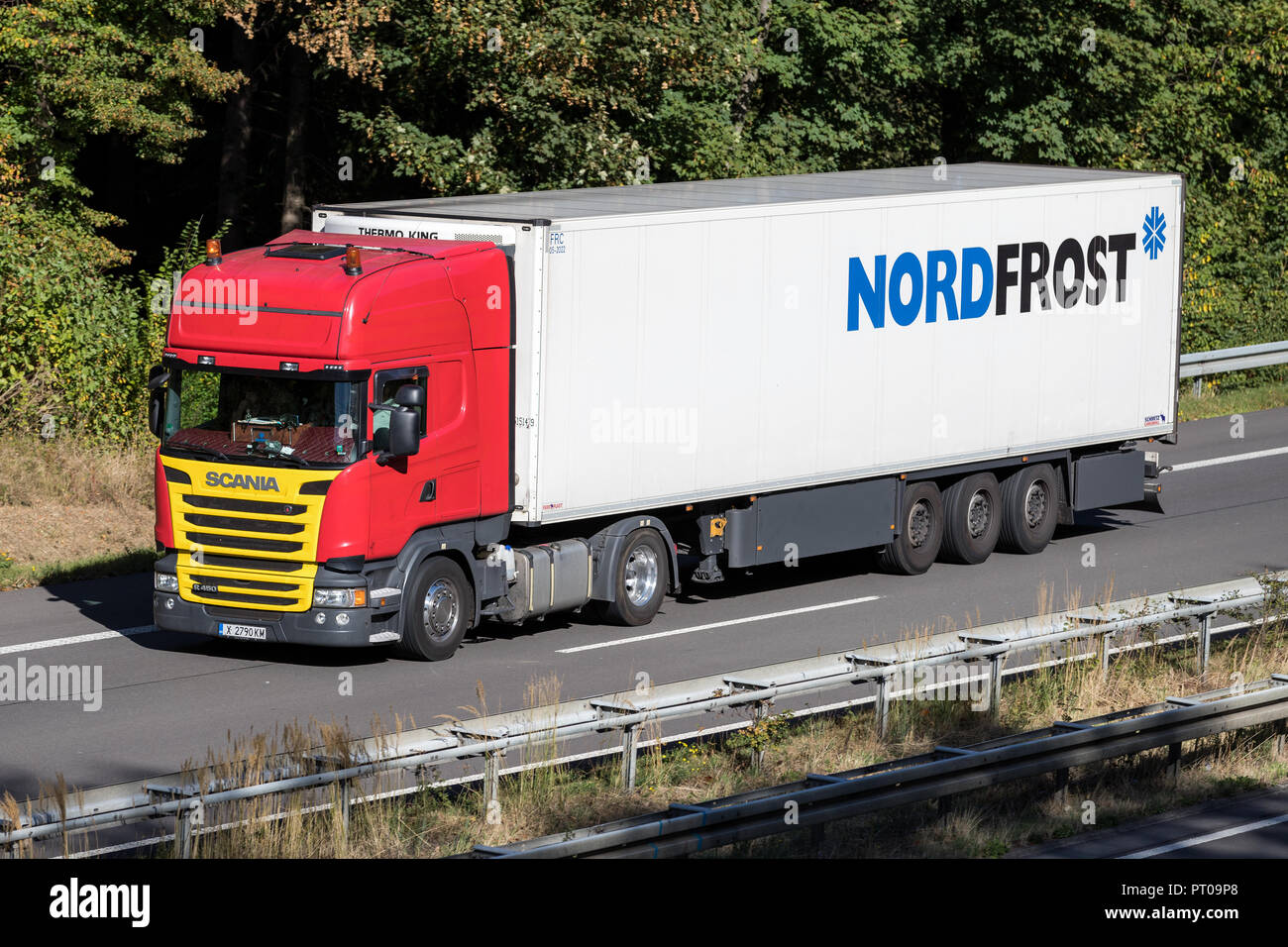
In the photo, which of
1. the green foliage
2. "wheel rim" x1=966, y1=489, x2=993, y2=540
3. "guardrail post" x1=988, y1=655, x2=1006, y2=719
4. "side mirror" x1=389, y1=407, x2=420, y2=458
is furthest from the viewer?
the green foliage

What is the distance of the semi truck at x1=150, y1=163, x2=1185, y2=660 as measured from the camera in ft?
49.7

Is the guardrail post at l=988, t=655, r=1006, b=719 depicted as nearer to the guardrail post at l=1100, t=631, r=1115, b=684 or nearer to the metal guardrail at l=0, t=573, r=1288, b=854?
the metal guardrail at l=0, t=573, r=1288, b=854

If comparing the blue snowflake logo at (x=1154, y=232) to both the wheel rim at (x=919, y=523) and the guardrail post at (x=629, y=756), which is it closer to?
the wheel rim at (x=919, y=523)

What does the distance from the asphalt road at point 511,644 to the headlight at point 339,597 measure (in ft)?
1.98

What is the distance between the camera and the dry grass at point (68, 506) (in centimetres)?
1922

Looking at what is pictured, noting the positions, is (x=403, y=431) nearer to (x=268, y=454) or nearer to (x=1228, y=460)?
(x=268, y=454)

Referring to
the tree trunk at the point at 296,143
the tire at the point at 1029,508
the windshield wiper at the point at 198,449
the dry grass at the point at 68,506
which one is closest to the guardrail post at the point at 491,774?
the windshield wiper at the point at 198,449

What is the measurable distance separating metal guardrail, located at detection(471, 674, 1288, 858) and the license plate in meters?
5.92

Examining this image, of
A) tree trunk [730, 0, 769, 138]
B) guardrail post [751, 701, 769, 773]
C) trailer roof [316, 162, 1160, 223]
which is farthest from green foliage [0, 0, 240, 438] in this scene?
guardrail post [751, 701, 769, 773]

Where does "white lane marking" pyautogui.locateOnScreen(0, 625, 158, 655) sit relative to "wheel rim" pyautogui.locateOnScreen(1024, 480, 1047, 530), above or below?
below

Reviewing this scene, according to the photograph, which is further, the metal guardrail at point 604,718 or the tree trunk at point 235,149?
the tree trunk at point 235,149

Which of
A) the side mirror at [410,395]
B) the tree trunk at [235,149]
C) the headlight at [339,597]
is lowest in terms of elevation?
the headlight at [339,597]

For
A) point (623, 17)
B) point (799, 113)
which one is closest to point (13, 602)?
point (623, 17)

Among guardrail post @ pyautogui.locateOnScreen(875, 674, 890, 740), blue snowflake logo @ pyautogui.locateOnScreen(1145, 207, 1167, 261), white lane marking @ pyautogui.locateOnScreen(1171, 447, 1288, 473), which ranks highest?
blue snowflake logo @ pyautogui.locateOnScreen(1145, 207, 1167, 261)
